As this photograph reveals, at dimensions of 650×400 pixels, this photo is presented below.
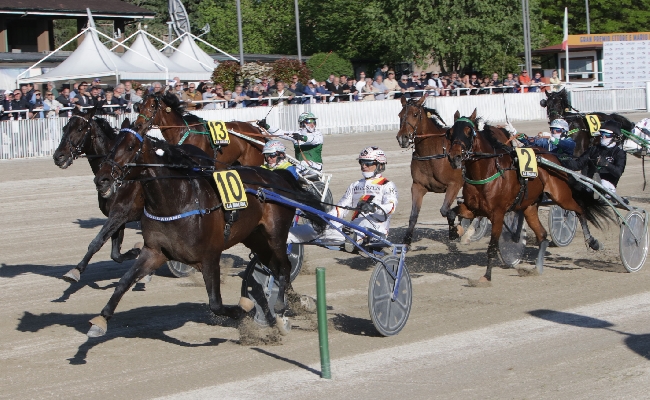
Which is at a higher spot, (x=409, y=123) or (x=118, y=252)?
(x=409, y=123)

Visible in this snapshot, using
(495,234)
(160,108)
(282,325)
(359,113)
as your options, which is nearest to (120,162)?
(282,325)

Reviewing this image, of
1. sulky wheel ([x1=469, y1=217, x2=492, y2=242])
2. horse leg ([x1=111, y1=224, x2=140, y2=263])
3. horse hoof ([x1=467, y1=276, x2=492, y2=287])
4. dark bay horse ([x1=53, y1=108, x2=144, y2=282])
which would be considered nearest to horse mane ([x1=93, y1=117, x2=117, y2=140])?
dark bay horse ([x1=53, y1=108, x2=144, y2=282])

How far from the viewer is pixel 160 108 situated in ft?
34.0

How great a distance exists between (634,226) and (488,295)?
2.14 meters

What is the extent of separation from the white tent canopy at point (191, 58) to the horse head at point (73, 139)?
1872 centimetres

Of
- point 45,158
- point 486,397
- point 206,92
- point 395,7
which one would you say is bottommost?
point 486,397

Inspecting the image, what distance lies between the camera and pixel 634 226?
9859mm

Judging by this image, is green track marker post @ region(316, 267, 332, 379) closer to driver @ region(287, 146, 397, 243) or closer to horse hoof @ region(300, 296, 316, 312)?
horse hoof @ region(300, 296, 316, 312)

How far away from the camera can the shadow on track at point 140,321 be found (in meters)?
7.30

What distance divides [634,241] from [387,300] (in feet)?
12.4

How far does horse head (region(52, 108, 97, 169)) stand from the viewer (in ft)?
29.2

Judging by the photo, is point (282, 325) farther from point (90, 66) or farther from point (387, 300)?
point (90, 66)

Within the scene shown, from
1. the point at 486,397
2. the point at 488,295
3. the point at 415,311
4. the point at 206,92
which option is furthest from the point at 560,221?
the point at 206,92

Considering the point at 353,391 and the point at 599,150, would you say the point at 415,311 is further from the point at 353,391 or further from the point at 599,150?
the point at 599,150
